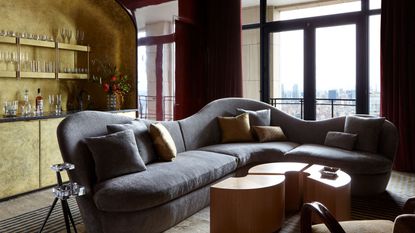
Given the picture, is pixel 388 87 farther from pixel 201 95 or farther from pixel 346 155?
pixel 201 95

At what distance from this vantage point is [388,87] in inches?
196

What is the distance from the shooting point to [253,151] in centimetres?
426

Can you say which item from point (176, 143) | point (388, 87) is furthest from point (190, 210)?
point (388, 87)

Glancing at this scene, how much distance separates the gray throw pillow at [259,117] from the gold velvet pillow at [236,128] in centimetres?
10

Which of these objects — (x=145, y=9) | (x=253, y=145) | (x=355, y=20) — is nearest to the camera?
(x=253, y=145)

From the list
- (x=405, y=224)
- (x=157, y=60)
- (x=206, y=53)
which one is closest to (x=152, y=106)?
(x=157, y=60)

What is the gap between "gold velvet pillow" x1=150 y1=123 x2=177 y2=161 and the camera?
11.6 ft

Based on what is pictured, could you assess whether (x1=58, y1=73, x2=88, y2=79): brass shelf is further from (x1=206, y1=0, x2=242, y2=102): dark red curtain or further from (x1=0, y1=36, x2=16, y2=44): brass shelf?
A: (x1=206, y1=0, x2=242, y2=102): dark red curtain

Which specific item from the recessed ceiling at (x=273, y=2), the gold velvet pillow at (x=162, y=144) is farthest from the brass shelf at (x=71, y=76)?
the recessed ceiling at (x=273, y=2)

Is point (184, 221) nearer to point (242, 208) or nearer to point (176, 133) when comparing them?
point (242, 208)

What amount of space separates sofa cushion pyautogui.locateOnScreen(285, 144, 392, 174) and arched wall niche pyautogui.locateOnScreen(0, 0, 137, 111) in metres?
2.84

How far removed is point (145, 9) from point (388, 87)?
3.88 meters

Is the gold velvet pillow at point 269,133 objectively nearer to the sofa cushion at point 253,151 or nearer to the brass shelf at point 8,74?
the sofa cushion at point 253,151

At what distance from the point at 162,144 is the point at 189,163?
0.34 metres
